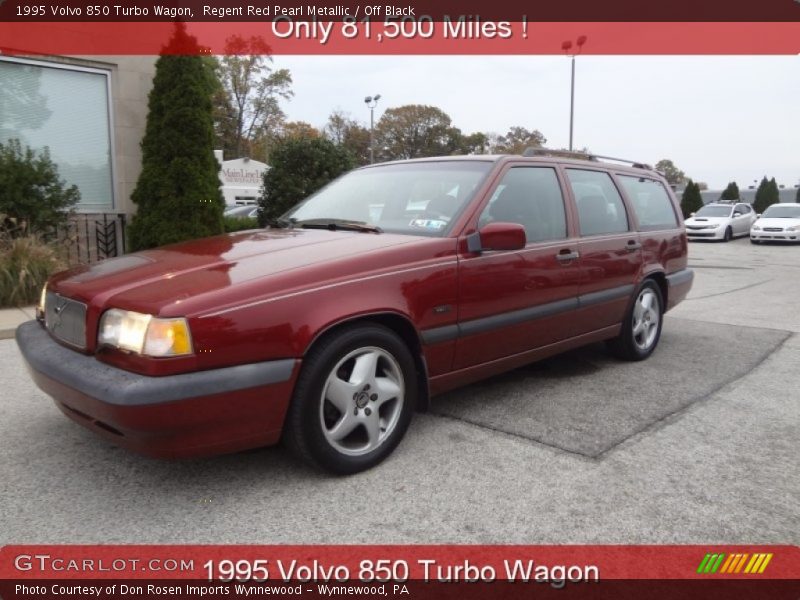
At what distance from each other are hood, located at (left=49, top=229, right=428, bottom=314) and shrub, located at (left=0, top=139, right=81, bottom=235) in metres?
5.03

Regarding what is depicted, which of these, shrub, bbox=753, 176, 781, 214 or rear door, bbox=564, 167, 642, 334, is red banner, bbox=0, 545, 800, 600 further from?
shrub, bbox=753, 176, 781, 214

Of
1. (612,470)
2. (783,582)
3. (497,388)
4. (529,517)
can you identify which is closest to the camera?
(783,582)

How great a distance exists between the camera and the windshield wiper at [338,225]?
11.7 ft

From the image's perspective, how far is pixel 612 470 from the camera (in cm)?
295

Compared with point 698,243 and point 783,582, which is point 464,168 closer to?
point 783,582

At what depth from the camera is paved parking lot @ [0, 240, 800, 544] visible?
2438 millimetres

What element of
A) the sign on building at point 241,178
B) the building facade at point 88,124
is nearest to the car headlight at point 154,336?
the building facade at point 88,124

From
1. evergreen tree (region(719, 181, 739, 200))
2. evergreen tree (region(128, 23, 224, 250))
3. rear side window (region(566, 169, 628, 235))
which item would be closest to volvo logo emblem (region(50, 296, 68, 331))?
rear side window (region(566, 169, 628, 235))

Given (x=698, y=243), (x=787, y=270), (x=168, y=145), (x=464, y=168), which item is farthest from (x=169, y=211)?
(x=698, y=243)

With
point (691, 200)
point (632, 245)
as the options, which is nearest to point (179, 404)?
point (632, 245)

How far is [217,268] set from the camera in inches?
113

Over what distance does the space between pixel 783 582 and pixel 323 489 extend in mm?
1796

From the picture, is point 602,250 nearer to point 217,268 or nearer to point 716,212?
point 217,268

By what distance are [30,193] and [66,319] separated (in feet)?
19.1
